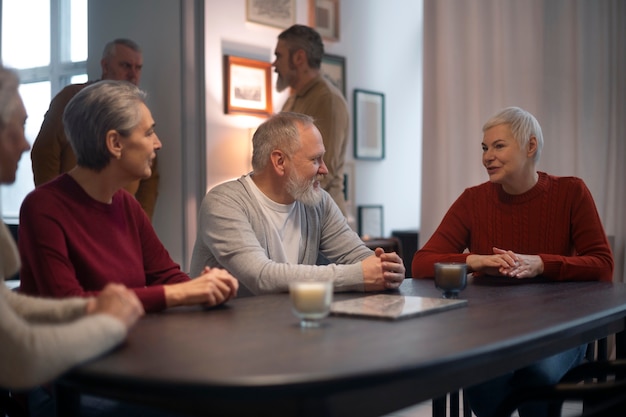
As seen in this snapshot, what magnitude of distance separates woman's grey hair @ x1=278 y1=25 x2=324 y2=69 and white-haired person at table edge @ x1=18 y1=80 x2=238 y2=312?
78.3 inches

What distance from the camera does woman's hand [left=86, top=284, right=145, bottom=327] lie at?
4.40 feet

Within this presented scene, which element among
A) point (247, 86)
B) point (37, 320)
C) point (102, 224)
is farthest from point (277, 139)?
point (247, 86)

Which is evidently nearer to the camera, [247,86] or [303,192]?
[303,192]

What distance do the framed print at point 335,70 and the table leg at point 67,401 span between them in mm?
4145

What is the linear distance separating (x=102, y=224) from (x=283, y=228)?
2.24 ft

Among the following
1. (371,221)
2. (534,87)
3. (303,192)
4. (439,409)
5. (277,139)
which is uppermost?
(534,87)

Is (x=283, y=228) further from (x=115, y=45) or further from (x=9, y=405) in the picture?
(x=115, y=45)

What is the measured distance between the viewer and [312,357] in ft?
4.04

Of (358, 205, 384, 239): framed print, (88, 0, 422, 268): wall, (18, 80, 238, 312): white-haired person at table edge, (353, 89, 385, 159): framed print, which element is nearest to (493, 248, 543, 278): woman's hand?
(18, 80, 238, 312): white-haired person at table edge

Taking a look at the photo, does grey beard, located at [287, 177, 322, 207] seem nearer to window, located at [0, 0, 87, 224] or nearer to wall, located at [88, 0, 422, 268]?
window, located at [0, 0, 87, 224]

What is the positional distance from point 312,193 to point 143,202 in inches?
74.8

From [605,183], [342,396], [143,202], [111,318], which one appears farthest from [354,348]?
[605,183]

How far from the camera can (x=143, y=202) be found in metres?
4.14

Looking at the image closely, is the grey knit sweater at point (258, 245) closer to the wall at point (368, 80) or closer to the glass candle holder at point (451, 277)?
the glass candle holder at point (451, 277)
